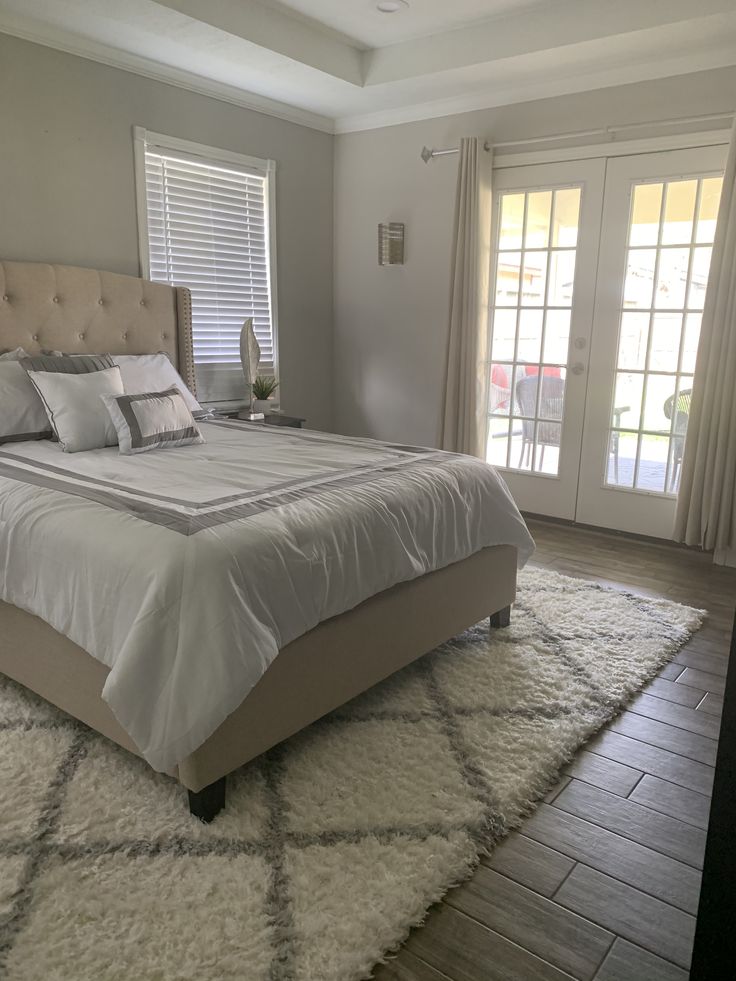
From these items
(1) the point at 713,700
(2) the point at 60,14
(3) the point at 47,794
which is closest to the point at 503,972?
(3) the point at 47,794

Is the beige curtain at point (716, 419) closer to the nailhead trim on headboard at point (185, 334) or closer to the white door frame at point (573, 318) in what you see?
the white door frame at point (573, 318)

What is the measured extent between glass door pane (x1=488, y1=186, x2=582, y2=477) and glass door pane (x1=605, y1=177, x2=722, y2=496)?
0.35 metres

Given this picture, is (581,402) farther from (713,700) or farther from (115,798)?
(115,798)

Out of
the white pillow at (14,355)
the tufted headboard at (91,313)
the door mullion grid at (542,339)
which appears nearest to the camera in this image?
the white pillow at (14,355)

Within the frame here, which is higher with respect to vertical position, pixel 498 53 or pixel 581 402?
pixel 498 53

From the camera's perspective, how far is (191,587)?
1658 millimetres

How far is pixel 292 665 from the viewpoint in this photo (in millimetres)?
1928

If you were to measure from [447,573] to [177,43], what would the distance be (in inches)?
115

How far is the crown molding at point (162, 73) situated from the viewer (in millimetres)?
3311

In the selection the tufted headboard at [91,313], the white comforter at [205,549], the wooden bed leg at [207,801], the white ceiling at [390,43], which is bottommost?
the wooden bed leg at [207,801]

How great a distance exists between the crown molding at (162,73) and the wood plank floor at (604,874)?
379 cm

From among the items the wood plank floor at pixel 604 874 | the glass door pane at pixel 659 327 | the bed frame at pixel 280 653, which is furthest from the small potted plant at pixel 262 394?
the wood plank floor at pixel 604 874

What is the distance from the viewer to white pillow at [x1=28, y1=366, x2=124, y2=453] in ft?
9.33

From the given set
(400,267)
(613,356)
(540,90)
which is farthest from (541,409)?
(540,90)
